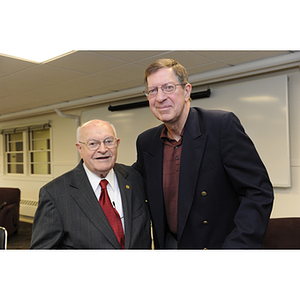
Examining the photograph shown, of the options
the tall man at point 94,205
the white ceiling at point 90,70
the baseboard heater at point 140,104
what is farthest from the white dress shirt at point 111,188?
the baseboard heater at point 140,104

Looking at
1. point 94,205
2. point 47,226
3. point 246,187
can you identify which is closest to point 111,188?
point 94,205

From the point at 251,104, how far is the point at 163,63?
3342 millimetres

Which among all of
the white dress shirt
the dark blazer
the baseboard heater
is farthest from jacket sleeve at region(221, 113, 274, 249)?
the baseboard heater

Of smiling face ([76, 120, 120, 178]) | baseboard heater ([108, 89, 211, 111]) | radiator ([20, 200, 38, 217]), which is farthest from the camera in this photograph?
radiator ([20, 200, 38, 217])

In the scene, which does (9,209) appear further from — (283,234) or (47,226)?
(283,234)

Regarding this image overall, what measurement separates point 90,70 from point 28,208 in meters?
5.67

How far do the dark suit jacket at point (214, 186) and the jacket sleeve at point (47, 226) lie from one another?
1.66 ft

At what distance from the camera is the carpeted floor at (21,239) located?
5.51 metres

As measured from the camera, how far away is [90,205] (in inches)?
64.8

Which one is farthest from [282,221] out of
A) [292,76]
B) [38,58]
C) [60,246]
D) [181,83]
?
[38,58]

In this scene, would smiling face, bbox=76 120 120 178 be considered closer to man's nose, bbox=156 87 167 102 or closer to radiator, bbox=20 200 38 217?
man's nose, bbox=156 87 167 102

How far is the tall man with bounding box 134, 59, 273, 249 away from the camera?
57.9 inches

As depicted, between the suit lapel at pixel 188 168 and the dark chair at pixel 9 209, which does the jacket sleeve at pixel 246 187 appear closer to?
the suit lapel at pixel 188 168

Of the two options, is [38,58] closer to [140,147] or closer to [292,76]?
[140,147]
